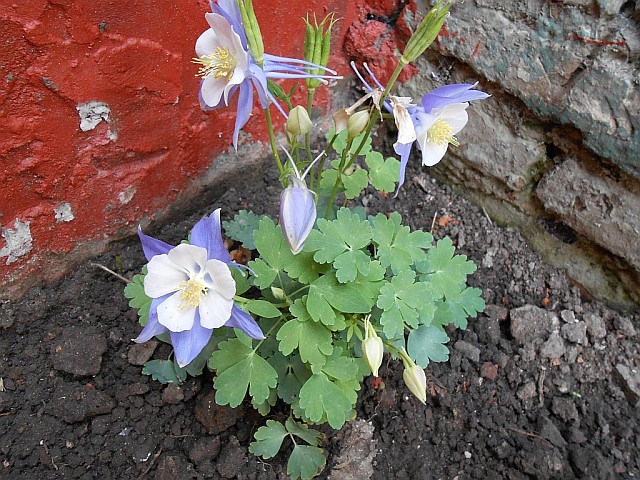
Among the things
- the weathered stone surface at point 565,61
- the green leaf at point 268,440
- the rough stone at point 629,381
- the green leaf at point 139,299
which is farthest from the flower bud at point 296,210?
the rough stone at point 629,381

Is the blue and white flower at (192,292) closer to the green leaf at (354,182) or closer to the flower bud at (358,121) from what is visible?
the flower bud at (358,121)

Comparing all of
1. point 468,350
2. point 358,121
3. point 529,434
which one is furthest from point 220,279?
point 529,434

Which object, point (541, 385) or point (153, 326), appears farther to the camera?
point (541, 385)

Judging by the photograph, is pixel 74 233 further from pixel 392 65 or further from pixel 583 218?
pixel 583 218

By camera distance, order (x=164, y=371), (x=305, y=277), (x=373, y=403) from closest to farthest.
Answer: (x=305, y=277), (x=164, y=371), (x=373, y=403)

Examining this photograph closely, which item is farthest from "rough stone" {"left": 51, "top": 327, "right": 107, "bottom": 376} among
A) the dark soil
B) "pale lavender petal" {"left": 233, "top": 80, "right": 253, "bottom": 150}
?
"pale lavender petal" {"left": 233, "top": 80, "right": 253, "bottom": 150}

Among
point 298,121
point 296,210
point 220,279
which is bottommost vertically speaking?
point 220,279

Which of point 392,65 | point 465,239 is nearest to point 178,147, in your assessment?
point 392,65

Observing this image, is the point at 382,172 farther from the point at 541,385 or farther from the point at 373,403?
the point at 541,385
